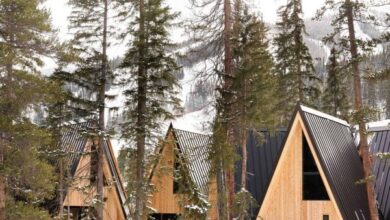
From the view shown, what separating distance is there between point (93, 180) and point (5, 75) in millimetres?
11794

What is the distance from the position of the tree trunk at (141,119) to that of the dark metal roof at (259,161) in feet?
14.3

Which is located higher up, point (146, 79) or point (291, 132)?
point (146, 79)

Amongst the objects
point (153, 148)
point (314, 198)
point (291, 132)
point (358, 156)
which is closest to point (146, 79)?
point (153, 148)

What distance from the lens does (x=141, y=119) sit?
1941cm

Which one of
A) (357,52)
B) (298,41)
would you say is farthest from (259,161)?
(298,41)

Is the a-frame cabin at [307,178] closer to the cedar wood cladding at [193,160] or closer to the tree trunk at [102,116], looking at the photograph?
the cedar wood cladding at [193,160]

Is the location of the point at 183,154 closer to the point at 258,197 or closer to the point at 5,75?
the point at 258,197

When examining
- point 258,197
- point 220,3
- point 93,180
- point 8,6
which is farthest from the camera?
point 93,180

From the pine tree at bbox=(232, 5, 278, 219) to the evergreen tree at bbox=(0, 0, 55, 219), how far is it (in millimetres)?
6360

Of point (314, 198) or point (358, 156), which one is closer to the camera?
point (314, 198)

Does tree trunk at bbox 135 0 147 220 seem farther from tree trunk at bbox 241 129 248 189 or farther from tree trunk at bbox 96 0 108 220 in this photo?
tree trunk at bbox 241 129 248 189

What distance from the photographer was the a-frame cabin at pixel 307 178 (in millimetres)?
19125

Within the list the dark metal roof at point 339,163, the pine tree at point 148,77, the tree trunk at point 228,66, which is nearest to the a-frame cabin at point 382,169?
the dark metal roof at point 339,163

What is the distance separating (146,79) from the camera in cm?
1947
